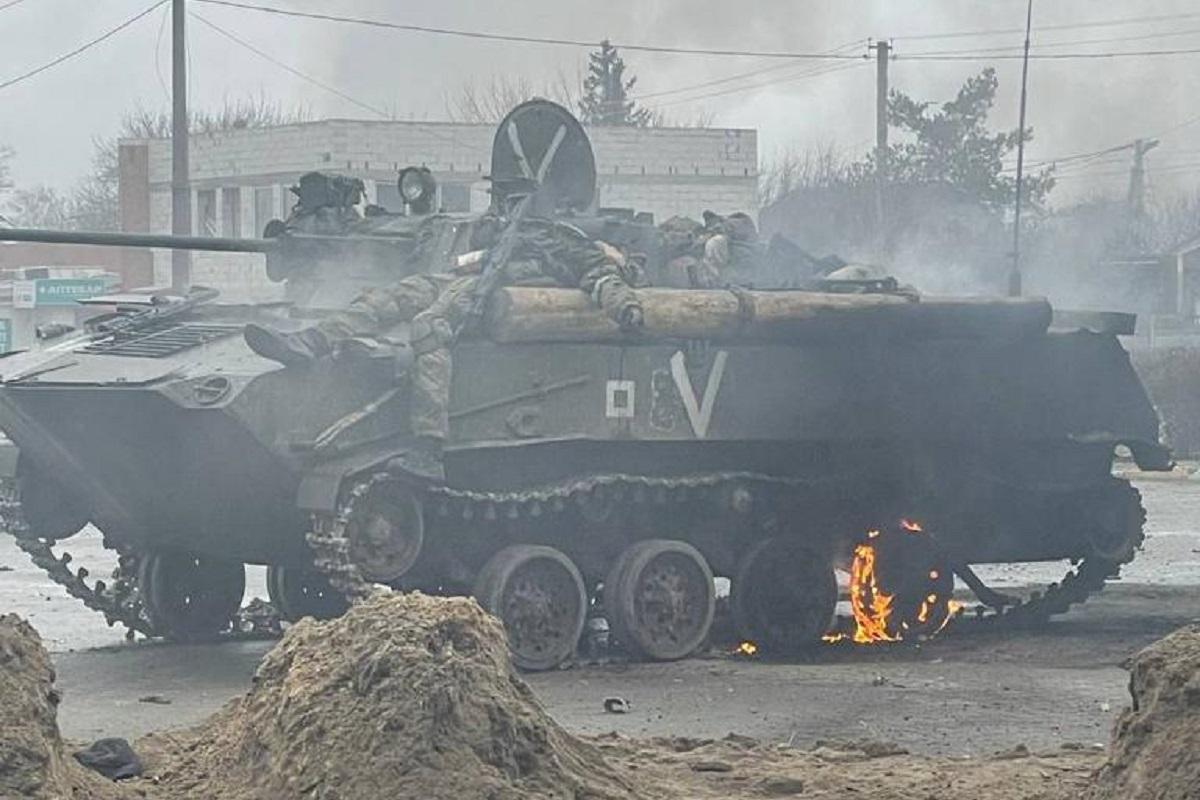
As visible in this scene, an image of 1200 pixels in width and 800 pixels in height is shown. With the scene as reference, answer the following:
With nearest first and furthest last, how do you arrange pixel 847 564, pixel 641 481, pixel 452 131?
pixel 641 481, pixel 847 564, pixel 452 131

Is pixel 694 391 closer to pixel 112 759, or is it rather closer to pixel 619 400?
pixel 619 400

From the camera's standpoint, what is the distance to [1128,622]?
15.0 m

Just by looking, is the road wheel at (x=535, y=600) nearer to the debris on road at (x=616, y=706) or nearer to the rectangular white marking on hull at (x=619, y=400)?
the rectangular white marking on hull at (x=619, y=400)

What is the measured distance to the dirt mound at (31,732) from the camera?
6941 mm

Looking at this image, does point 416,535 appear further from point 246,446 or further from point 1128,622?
point 1128,622

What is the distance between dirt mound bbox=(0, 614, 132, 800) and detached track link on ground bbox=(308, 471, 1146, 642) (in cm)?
→ 429

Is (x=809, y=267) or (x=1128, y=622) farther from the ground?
(x=809, y=267)

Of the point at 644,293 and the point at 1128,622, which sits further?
the point at 1128,622

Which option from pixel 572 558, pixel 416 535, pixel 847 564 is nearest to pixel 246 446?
pixel 416 535

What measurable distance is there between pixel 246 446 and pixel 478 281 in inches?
62.2

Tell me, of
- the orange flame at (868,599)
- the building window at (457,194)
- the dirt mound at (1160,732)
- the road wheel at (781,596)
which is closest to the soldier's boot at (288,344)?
the road wheel at (781,596)

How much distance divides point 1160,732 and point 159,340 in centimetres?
754

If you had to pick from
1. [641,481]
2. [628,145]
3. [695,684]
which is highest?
Answer: [628,145]

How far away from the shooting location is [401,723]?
22.5 feet
